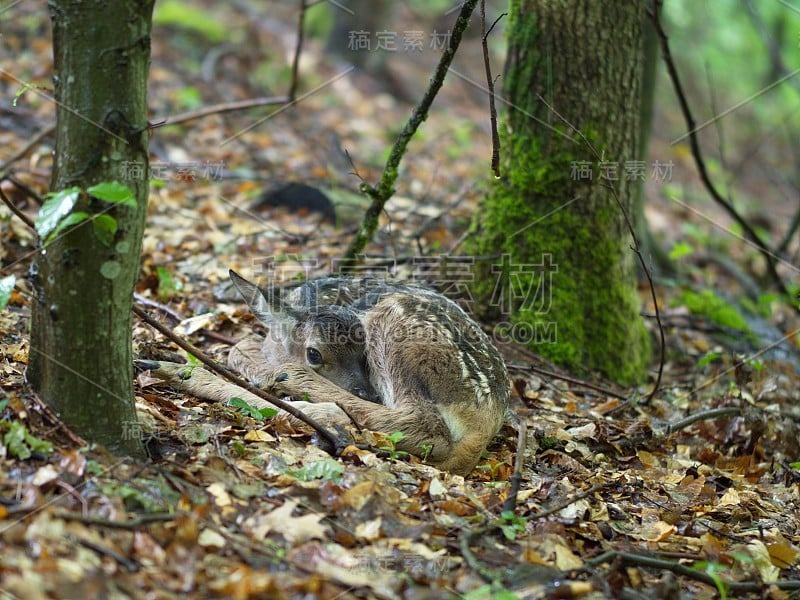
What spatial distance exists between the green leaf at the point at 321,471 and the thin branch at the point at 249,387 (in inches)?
10.0

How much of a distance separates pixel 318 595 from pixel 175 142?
26.4ft

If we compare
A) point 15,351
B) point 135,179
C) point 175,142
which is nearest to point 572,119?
point 135,179

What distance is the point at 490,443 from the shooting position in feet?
16.9

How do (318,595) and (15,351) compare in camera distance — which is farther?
(15,351)

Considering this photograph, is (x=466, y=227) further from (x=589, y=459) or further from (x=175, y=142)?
(x=175, y=142)

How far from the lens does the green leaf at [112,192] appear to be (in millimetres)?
3129

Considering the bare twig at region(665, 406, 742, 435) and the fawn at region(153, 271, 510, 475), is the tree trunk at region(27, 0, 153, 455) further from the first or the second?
the bare twig at region(665, 406, 742, 435)

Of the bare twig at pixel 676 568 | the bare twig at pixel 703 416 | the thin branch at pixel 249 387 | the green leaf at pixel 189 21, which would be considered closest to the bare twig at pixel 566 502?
the bare twig at pixel 676 568

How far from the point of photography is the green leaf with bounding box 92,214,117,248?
322 centimetres

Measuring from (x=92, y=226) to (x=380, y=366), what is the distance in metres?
2.52

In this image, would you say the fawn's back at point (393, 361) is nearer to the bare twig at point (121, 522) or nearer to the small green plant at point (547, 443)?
the small green plant at point (547, 443)

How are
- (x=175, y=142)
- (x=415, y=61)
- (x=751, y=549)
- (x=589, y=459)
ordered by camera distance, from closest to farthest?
1. (x=751, y=549)
2. (x=589, y=459)
3. (x=175, y=142)
4. (x=415, y=61)

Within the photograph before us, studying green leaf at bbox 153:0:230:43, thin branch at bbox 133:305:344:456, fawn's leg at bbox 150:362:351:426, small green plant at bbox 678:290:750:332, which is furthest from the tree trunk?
green leaf at bbox 153:0:230:43

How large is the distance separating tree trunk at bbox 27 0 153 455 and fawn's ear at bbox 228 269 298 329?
2.14 m
